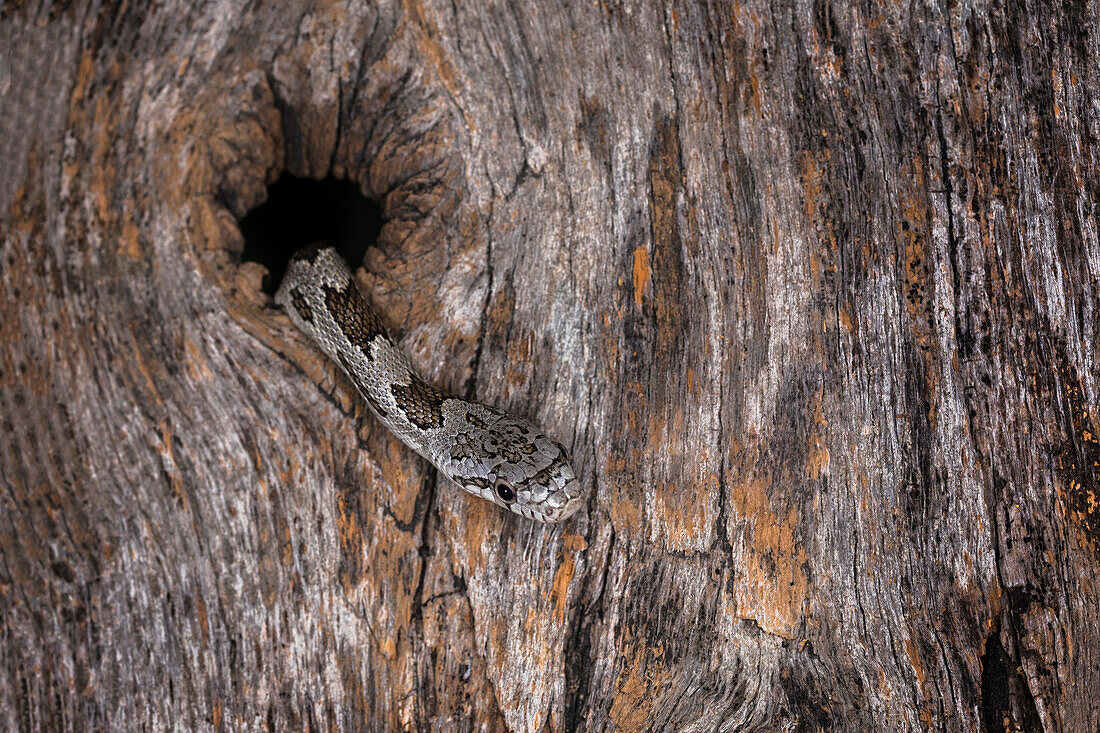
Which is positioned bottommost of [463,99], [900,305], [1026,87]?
[900,305]

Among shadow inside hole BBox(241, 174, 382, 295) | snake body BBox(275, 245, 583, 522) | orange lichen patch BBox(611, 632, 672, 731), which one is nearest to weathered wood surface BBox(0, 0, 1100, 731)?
orange lichen patch BBox(611, 632, 672, 731)

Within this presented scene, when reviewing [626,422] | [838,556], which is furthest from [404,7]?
[838,556]

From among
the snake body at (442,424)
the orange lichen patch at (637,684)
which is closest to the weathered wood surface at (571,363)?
the orange lichen patch at (637,684)

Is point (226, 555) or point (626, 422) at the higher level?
Answer: point (626, 422)

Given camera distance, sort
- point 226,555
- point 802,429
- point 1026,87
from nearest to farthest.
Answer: point 1026,87, point 802,429, point 226,555

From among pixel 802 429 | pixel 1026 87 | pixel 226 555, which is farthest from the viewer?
pixel 226 555

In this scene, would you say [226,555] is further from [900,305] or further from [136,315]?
[900,305]
